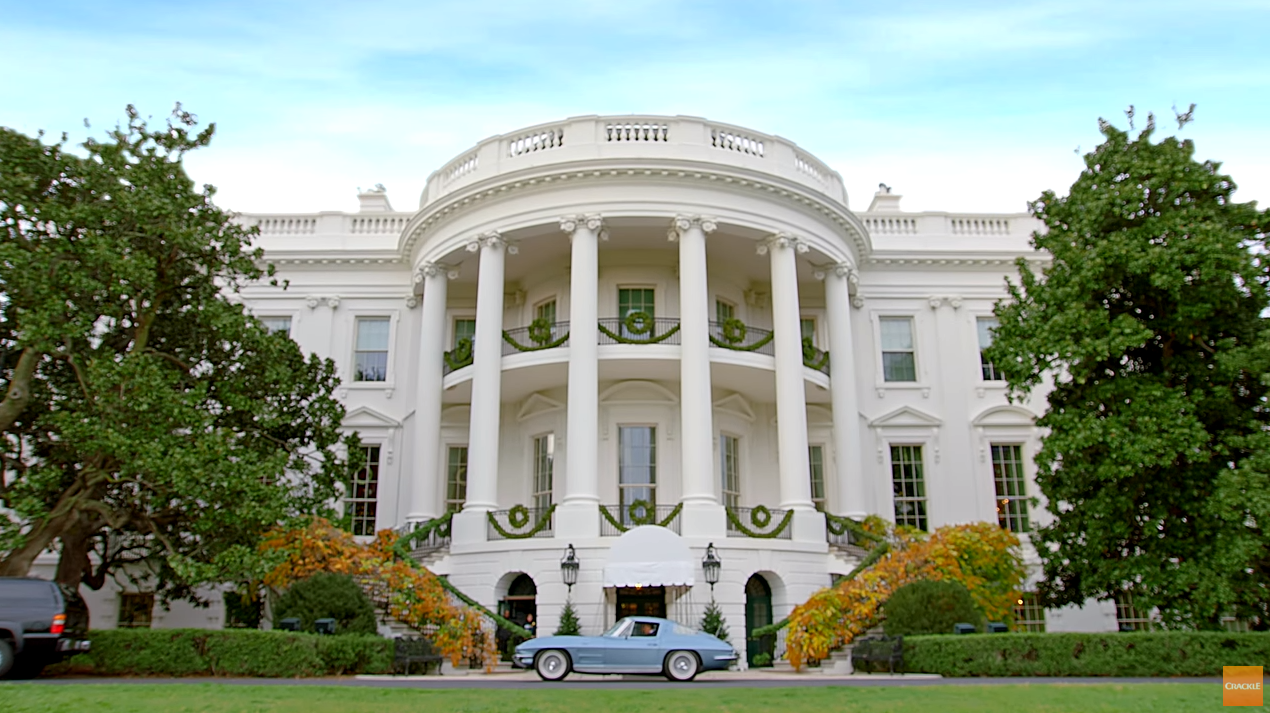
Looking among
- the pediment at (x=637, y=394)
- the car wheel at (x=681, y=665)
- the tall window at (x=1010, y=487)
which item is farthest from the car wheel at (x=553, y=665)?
the tall window at (x=1010, y=487)

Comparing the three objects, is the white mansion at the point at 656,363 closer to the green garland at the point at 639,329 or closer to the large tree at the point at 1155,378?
the green garland at the point at 639,329

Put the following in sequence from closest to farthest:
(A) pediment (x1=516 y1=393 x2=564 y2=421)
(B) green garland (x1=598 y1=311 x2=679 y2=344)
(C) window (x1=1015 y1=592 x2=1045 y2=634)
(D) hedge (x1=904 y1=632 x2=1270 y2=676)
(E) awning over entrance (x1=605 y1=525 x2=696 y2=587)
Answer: (D) hedge (x1=904 y1=632 x2=1270 y2=676) < (E) awning over entrance (x1=605 y1=525 x2=696 y2=587) < (B) green garland (x1=598 y1=311 x2=679 y2=344) < (A) pediment (x1=516 y1=393 x2=564 y2=421) < (C) window (x1=1015 y1=592 x2=1045 y2=634)

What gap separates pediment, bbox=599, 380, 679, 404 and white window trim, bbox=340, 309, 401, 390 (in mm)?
6647

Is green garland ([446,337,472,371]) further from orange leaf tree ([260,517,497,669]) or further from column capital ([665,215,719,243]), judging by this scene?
orange leaf tree ([260,517,497,669])

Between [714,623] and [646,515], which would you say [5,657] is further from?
[714,623]

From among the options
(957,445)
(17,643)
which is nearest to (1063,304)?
(957,445)

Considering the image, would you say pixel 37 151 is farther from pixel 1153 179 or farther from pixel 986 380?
pixel 986 380

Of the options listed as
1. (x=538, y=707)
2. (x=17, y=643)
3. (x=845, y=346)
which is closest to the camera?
(x=538, y=707)

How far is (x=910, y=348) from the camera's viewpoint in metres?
27.7

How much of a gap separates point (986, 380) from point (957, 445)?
220 centimetres

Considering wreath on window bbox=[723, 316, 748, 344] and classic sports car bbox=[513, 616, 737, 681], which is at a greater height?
wreath on window bbox=[723, 316, 748, 344]

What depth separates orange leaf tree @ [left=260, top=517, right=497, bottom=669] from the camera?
1777cm

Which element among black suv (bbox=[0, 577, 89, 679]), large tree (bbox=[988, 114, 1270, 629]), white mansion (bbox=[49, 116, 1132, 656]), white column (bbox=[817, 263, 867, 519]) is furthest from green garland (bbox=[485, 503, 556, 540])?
large tree (bbox=[988, 114, 1270, 629])

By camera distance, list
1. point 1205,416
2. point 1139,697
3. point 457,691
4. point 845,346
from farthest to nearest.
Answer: point 845,346 → point 1205,416 → point 457,691 → point 1139,697
